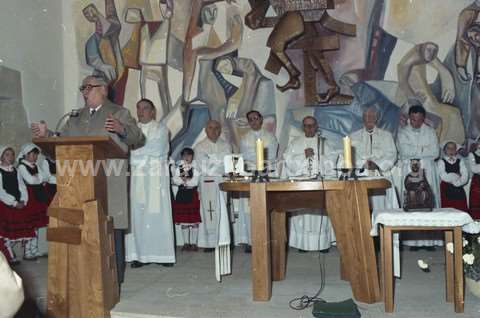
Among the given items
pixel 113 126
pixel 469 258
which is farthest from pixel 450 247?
pixel 113 126

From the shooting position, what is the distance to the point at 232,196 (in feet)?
24.0

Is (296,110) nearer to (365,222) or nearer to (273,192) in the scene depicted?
(273,192)

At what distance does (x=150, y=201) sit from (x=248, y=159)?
1780 millimetres

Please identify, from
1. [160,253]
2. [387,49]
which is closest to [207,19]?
[387,49]

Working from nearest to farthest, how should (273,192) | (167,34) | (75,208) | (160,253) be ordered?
(75,208) → (273,192) → (160,253) → (167,34)

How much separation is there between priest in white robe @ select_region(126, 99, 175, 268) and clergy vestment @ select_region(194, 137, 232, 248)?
3.35ft

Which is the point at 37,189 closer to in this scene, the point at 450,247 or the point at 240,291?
the point at 240,291

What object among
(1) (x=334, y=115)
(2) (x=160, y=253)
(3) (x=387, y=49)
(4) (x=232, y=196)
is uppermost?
(3) (x=387, y=49)

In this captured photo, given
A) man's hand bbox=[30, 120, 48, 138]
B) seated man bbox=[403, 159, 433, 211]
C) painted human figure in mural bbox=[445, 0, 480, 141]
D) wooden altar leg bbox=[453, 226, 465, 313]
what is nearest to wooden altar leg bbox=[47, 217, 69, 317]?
man's hand bbox=[30, 120, 48, 138]

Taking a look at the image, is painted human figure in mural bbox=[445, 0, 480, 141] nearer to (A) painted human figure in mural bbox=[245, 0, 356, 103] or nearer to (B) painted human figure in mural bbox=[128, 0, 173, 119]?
(A) painted human figure in mural bbox=[245, 0, 356, 103]

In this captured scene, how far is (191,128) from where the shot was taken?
A: 8.18m

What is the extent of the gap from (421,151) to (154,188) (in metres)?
3.40

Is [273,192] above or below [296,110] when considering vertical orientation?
below

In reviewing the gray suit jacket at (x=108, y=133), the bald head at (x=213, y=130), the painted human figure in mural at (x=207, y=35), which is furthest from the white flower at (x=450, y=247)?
the painted human figure in mural at (x=207, y=35)
